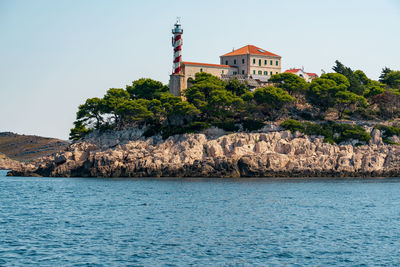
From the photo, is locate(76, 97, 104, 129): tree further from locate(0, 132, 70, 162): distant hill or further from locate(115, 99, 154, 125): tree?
locate(0, 132, 70, 162): distant hill

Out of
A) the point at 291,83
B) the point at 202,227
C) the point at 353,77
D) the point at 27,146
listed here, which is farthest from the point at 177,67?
the point at 27,146

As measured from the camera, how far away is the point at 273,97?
289 ft

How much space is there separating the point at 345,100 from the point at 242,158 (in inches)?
983

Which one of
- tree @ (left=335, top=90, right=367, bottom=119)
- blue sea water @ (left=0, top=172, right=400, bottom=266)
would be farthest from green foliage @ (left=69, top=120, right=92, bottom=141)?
tree @ (left=335, top=90, right=367, bottom=119)

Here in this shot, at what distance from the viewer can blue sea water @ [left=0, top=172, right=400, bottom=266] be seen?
1037 inches

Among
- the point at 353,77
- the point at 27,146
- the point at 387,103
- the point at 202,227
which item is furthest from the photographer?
the point at 27,146

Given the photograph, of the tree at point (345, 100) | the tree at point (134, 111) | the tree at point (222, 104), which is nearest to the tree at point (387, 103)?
the tree at point (345, 100)

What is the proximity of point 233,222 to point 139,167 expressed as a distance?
151 feet

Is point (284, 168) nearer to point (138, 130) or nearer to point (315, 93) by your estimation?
point (315, 93)

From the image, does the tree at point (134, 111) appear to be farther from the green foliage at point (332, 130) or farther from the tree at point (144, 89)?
the green foliage at point (332, 130)

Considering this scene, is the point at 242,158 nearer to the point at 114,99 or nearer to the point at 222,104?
the point at 222,104

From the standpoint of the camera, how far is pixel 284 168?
254ft

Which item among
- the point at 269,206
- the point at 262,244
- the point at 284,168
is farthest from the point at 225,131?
the point at 262,244

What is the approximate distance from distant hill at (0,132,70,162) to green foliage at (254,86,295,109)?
9608 cm
